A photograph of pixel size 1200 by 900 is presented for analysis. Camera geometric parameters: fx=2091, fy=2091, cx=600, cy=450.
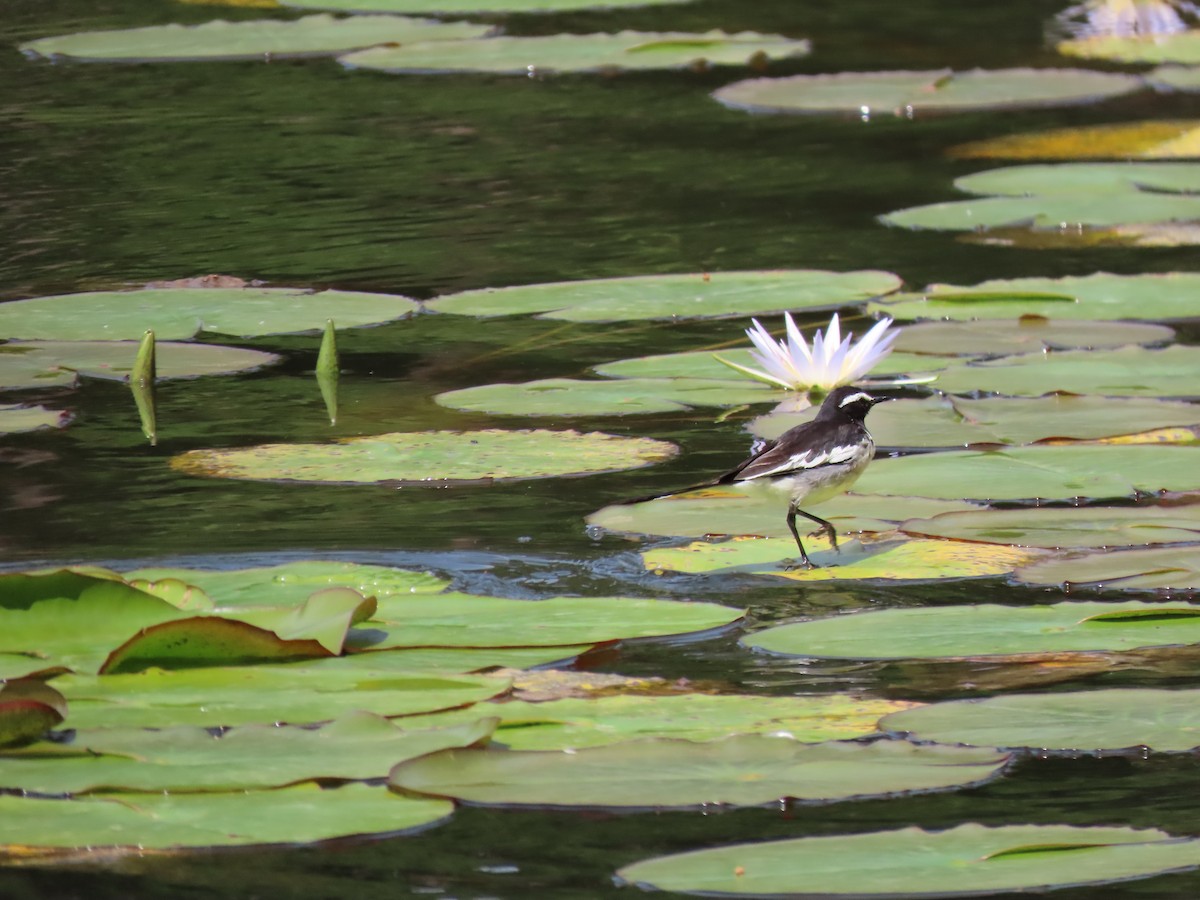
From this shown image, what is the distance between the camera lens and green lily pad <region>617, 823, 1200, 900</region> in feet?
9.78

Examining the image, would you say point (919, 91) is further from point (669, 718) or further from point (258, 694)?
point (258, 694)

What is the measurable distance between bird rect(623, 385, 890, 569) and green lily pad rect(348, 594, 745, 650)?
52 centimetres

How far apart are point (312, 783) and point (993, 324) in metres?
4.28

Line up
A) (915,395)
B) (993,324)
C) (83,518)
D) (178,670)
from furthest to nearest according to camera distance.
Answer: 1. (993,324)
2. (915,395)
3. (83,518)
4. (178,670)

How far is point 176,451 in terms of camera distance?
5.92 meters

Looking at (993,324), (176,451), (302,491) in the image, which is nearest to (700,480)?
(302,491)

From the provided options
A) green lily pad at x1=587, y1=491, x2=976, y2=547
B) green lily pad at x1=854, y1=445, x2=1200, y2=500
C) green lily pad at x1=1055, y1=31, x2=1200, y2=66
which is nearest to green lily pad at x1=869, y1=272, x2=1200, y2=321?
green lily pad at x1=854, y1=445, x2=1200, y2=500

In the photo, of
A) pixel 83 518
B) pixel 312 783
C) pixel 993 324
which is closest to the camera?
pixel 312 783

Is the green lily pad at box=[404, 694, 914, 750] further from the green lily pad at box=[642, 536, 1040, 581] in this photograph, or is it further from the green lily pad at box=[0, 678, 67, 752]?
the green lily pad at box=[642, 536, 1040, 581]

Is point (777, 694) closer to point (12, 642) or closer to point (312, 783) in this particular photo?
point (312, 783)

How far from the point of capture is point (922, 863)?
10.0 feet

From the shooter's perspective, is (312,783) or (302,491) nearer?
(312,783)

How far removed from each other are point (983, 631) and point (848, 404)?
998mm

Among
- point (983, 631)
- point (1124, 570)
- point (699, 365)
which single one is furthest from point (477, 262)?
point (983, 631)
